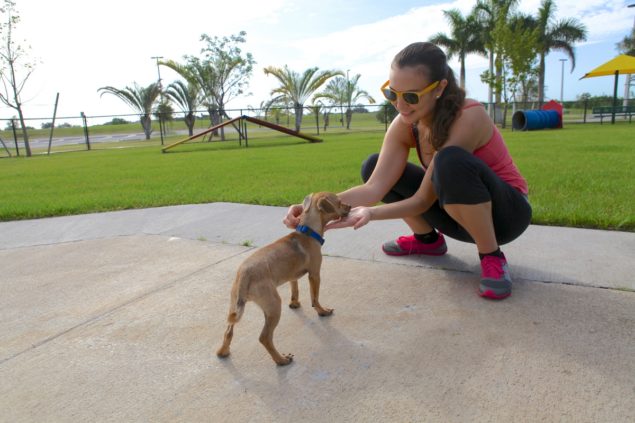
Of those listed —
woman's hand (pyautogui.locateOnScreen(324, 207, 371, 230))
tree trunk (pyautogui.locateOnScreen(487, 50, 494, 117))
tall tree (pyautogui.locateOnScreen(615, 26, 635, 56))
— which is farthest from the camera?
tall tree (pyautogui.locateOnScreen(615, 26, 635, 56))

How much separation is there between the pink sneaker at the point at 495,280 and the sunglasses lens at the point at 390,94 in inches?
44.9

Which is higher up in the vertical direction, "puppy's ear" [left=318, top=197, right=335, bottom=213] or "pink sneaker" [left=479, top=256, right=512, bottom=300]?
"puppy's ear" [left=318, top=197, right=335, bottom=213]

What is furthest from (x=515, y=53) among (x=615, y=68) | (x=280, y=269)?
(x=280, y=269)

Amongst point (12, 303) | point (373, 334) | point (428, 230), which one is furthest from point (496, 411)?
point (12, 303)

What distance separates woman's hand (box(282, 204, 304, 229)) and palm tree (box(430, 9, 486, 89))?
3543 cm

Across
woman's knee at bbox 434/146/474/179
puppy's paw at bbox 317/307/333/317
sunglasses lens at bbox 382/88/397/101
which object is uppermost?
sunglasses lens at bbox 382/88/397/101

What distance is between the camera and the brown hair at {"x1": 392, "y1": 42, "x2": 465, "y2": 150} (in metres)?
2.65

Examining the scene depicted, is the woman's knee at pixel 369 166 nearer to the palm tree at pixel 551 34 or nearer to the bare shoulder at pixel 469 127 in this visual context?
the bare shoulder at pixel 469 127

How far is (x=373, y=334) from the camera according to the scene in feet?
7.94

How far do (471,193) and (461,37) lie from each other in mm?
37893

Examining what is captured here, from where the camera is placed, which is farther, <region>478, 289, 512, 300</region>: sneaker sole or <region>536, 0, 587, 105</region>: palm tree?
<region>536, 0, 587, 105</region>: palm tree

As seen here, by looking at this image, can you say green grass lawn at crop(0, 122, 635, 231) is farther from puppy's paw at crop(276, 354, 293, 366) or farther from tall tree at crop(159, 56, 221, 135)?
tall tree at crop(159, 56, 221, 135)

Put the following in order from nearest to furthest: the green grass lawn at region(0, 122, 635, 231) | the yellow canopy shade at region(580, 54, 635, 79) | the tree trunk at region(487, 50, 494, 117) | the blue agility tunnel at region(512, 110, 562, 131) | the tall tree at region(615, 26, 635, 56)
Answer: the green grass lawn at region(0, 122, 635, 231) → the blue agility tunnel at region(512, 110, 562, 131) → the yellow canopy shade at region(580, 54, 635, 79) → the tree trunk at region(487, 50, 494, 117) → the tall tree at region(615, 26, 635, 56)

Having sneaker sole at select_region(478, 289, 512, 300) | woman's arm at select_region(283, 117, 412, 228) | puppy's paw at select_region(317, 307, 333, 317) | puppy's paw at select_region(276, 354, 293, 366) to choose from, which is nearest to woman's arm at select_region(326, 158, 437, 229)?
woman's arm at select_region(283, 117, 412, 228)
